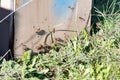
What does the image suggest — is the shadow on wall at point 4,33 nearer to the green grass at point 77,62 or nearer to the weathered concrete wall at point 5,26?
the weathered concrete wall at point 5,26

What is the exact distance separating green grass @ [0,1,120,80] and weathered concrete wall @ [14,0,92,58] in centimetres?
11

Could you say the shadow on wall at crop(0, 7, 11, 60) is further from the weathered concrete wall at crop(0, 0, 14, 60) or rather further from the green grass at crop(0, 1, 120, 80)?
the green grass at crop(0, 1, 120, 80)

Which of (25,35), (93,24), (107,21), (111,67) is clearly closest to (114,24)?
(107,21)

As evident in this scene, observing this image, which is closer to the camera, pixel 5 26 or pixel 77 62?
pixel 77 62

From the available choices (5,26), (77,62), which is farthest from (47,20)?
(77,62)

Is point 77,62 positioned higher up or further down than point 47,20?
further down

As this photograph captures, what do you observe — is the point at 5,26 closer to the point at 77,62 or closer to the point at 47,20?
the point at 47,20

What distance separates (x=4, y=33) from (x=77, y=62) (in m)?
0.74

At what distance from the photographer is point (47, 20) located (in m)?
3.56

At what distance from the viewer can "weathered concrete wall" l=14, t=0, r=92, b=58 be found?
3477 mm

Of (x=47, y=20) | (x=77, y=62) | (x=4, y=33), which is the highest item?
(x=47, y=20)

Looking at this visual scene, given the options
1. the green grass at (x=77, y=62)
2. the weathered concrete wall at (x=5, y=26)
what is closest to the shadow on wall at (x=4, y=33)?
the weathered concrete wall at (x=5, y=26)

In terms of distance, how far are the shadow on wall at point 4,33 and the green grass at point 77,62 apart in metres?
0.17

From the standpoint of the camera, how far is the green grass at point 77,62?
3223mm
